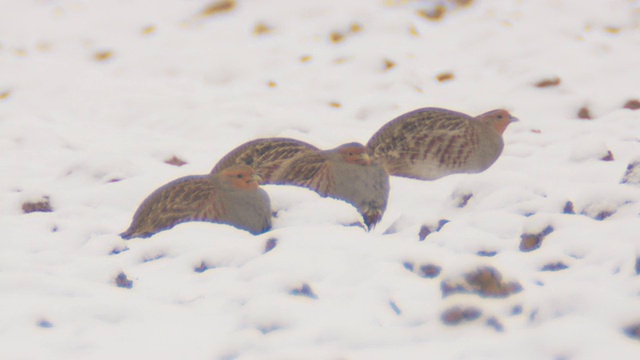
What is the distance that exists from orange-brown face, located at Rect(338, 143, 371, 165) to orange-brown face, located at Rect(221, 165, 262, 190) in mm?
667

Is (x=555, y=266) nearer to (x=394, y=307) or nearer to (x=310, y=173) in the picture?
(x=394, y=307)

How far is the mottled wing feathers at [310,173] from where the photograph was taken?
465cm

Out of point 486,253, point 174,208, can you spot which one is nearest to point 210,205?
point 174,208

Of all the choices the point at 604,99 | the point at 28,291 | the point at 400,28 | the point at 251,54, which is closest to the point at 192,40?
the point at 251,54

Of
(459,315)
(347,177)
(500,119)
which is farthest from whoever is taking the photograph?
(500,119)

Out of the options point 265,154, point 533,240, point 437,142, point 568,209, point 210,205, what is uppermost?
point 533,240

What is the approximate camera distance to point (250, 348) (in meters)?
2.21

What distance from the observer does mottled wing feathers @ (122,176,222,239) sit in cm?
401

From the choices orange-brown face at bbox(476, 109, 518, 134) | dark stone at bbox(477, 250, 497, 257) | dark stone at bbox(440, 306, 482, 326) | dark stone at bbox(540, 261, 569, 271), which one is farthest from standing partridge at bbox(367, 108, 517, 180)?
dark stone at bbox(440, 306, 482, 326)

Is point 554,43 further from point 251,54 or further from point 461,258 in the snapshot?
point 461,258

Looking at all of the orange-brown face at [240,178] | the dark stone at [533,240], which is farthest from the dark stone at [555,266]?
the orange-brown face at [240,178]

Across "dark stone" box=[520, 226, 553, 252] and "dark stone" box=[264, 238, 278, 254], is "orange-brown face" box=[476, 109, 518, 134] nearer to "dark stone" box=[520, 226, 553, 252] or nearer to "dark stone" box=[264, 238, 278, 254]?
"dark stone" box=[520, 226, 553, 252]

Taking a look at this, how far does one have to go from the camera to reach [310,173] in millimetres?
4680

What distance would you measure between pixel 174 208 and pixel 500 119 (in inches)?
94.1
